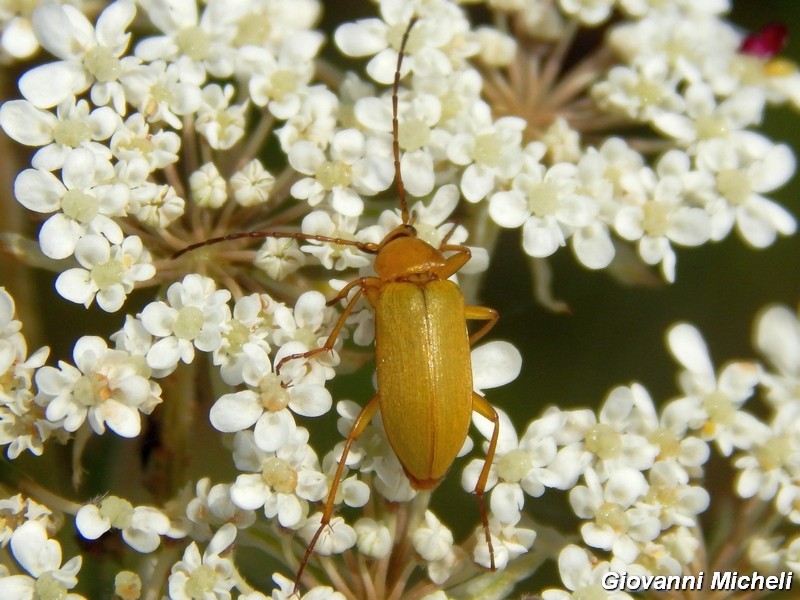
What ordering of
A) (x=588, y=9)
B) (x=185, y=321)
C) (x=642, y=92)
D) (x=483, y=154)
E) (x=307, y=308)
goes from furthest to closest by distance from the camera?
(x=588, y=9), (x=642, y=92), (x=483, y=154), (x=307, y=308), (x=185, y=321)

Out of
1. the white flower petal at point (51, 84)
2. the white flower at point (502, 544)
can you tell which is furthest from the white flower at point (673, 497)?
the white flower petal at point (51, 84)

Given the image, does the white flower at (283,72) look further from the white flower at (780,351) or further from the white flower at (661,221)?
the white flower at (780,351)

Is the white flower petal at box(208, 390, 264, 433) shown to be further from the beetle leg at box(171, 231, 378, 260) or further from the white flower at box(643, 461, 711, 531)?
the white flower at box(643, 461, 711, 531)

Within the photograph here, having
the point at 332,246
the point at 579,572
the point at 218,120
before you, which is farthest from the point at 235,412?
the point at 579,572

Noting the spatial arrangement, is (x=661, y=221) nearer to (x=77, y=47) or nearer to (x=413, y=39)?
(x=413, y=39)

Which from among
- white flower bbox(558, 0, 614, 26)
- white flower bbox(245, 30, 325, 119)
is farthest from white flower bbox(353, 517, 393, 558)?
white flower bbox(558, 0, 614, 26)

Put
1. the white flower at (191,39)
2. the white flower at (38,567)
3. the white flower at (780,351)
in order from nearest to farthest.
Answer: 1. the white flower at (38,567)
2. the white flower at (191,39)
3. the white flower at (780,351)

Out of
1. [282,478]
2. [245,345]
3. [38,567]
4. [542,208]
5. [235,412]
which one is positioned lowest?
[38,567]
